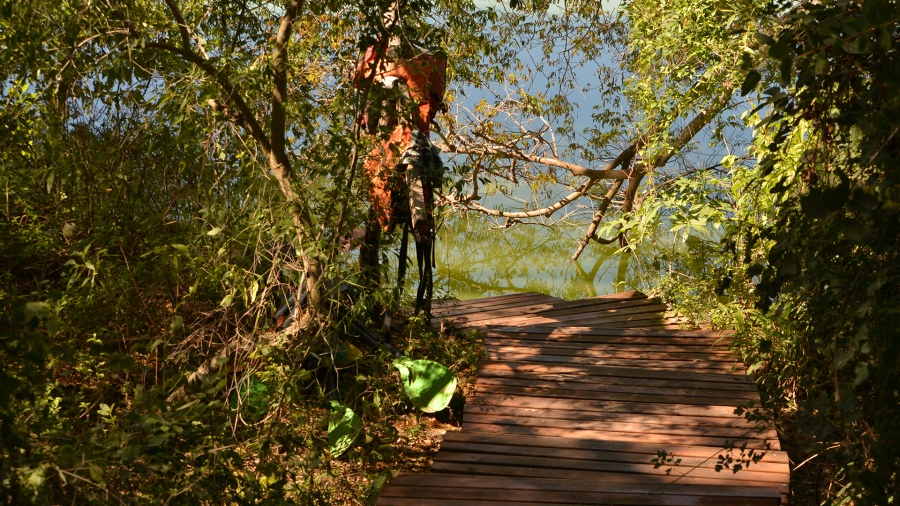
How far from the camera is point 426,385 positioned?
555 centimetres

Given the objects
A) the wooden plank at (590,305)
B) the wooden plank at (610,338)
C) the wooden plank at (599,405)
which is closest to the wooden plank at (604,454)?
the wooden plank at (599,405)

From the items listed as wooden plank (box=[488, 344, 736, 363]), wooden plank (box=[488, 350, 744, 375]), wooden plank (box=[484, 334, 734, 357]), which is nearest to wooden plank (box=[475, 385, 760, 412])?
wooden plank (box=[488, 350, 744, 375])

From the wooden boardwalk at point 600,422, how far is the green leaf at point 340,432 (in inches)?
20.7

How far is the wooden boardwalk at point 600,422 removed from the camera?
14.0 feet

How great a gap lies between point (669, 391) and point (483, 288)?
573 centimetres

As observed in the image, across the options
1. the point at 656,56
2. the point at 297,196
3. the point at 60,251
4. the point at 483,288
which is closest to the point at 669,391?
the point at 297,196

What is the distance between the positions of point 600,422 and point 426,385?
1.08 metres

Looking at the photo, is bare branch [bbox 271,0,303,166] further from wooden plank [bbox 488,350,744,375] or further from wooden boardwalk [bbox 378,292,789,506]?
wooden plank [bbox 488,350,744,375]

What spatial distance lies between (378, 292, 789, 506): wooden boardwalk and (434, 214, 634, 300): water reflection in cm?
394

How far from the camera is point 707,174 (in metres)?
6.57

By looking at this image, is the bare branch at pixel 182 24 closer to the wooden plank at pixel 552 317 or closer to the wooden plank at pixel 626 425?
the wooden plank at pixel 626 425

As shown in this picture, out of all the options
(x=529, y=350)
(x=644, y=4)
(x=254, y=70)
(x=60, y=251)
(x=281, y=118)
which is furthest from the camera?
(x=644, y=4)

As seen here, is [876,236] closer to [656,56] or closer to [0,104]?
[0,104]

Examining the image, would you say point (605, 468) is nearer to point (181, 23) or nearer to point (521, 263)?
point (181, 23)
